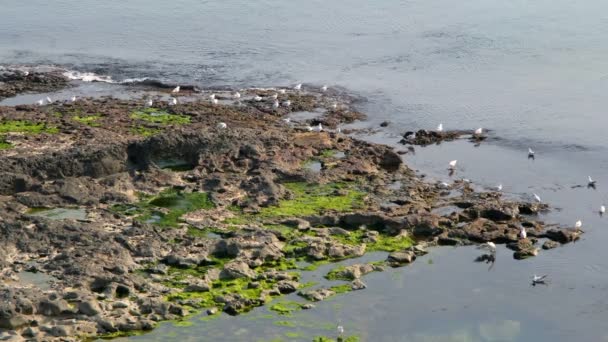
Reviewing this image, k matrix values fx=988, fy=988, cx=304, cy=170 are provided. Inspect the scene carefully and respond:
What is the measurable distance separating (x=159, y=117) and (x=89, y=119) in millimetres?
2375

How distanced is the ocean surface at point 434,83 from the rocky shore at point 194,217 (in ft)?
2.95

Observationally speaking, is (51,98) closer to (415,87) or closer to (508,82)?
(415,87)

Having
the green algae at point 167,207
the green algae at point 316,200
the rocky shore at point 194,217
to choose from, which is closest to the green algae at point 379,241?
the rocky shore at point 194,217

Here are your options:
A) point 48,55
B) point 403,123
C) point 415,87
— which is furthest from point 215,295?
point 48,55

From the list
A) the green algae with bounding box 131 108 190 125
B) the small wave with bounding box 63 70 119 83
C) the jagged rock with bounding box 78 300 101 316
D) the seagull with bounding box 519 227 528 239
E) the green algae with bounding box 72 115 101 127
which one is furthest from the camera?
the small wave with bounding box 63 70 119 83

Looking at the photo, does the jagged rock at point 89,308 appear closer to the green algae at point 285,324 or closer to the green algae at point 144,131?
the green algae at point 285,324

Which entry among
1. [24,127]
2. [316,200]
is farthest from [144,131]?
[316,200]

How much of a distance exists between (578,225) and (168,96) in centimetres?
1750

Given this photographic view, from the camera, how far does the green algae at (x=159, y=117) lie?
33312 millimetres

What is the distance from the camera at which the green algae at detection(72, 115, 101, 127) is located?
3241 cm

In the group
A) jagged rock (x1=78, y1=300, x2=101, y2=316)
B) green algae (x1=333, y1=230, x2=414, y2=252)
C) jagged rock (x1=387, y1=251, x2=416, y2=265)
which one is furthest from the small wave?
jagged rock (x1=78, y1=300, x2=101, y2=316)

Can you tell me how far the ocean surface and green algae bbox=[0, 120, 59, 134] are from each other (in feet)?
24.0

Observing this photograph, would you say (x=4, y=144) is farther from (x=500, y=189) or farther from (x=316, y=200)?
(x=500, y=189)

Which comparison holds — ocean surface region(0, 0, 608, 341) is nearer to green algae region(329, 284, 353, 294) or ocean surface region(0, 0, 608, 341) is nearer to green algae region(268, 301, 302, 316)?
green algae region(268, 301, 302, 316)
